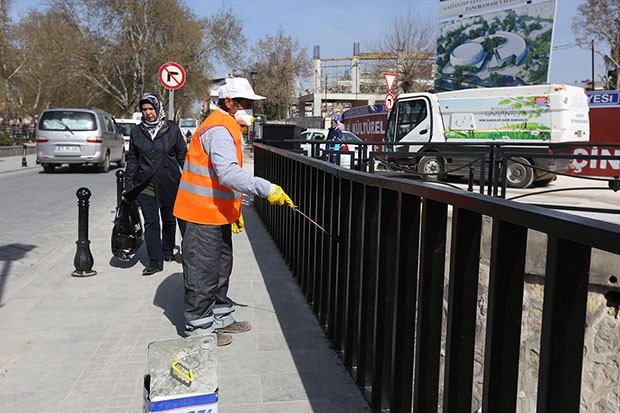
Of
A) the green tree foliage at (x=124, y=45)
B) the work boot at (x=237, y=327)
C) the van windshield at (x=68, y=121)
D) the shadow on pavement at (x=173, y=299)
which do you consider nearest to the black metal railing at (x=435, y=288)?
the work boot at (x=237, y=327)

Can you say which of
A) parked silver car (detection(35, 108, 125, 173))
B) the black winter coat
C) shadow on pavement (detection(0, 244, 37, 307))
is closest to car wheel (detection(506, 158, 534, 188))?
the black winter coat

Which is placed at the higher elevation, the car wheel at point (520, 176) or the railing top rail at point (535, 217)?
the railing top rail at point (535, 217)

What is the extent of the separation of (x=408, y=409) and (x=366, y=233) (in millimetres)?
973

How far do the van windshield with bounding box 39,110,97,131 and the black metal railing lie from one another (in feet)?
50.5

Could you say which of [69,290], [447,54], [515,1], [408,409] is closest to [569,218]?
[408,409]

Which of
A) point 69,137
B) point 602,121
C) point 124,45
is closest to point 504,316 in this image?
point 602,121

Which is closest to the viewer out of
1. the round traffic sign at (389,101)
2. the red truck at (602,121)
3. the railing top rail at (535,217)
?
the railing top rail at (535,217)

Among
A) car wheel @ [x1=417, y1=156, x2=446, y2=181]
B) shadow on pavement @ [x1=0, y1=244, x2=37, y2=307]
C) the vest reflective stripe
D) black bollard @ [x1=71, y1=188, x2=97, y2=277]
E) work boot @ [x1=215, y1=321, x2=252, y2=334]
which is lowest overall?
shadow on pavement @ [x1=0, y1=244, x2=37, y2=307]

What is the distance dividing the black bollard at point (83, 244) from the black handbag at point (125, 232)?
27 centimetres

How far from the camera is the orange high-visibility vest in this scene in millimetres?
3818

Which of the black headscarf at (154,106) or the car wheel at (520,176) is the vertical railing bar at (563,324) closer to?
the black headscarf at (154,106)

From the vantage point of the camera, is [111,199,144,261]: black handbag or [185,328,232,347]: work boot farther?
[111,199,144,261]: black handbag

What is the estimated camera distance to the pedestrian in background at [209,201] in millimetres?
3748

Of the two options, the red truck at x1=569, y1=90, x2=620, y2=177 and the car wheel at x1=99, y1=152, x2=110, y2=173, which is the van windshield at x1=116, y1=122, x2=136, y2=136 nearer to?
the car wheel at x1=99, y1=152, x2=110, y2=173
